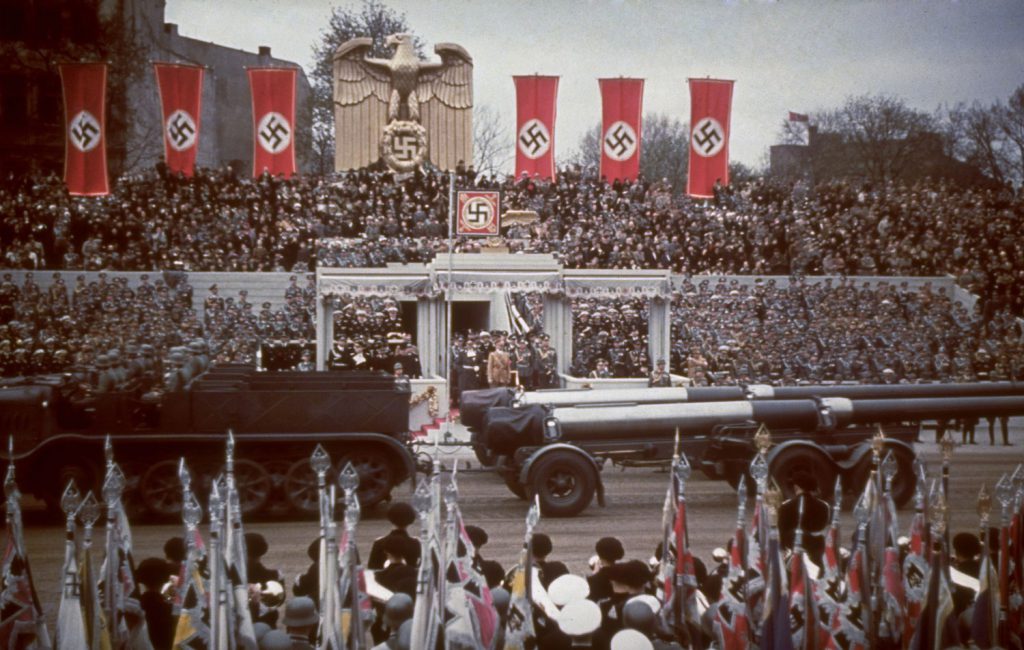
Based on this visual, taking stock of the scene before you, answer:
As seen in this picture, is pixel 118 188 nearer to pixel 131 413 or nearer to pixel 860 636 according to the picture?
pixel 131 413

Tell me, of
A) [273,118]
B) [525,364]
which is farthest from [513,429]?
[273,118]

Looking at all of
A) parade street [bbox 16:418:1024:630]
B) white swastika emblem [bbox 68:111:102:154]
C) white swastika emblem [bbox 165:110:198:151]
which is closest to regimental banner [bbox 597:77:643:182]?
white swastika emblem [bbox 165:110:198:151]

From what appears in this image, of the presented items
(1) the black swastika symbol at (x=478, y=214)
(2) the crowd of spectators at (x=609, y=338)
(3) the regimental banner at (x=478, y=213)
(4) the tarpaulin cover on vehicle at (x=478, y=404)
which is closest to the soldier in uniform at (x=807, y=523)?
(4) the tarpaulin cover on vehicle at (x=478, y=404)

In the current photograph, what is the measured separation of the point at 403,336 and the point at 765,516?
2108 cm

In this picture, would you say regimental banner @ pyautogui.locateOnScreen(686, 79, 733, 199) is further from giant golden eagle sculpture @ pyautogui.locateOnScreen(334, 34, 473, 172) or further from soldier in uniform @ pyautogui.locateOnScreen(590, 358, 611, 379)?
giant golden eagle sculpture @ pyautogui.locateOnScreen(334, 34, 473, 172)

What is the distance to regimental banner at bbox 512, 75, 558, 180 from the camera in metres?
32.9

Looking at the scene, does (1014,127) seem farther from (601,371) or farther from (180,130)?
(180,130)

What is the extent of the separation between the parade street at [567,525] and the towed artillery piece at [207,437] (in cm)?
47

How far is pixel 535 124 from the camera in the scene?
33031 mm

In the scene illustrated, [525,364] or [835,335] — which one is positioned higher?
[835,335]

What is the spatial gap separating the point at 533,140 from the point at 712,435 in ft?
59.5

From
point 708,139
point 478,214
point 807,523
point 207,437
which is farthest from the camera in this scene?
point 708,139

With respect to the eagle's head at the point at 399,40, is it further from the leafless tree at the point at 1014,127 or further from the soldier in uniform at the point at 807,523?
the soldier in uniform at the point at 807,523

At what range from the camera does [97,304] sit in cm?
2728
